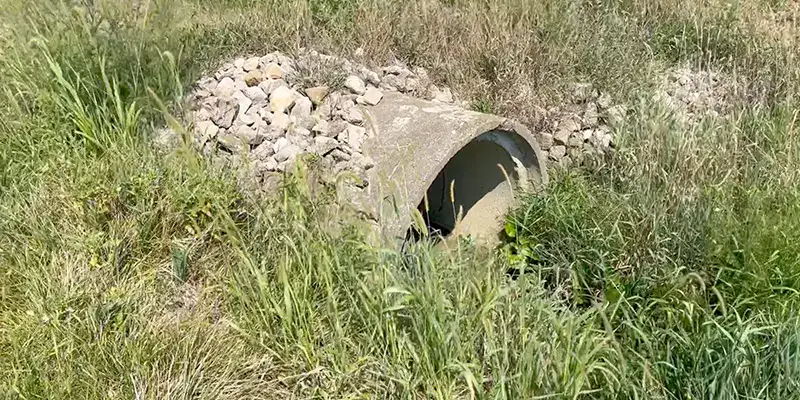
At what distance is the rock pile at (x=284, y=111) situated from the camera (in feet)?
10.4

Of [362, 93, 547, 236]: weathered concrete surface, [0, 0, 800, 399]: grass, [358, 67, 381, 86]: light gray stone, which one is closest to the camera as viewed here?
[0, 0, 800, 399]: grass

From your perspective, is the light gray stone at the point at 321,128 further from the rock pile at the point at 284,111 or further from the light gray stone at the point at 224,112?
the light gray stone at the point at 224,112

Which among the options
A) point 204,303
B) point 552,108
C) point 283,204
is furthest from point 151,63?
point 552,108

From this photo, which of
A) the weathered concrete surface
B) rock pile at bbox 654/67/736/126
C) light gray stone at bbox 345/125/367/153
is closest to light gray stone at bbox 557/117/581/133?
rock pile at bbox 654/67/736/126

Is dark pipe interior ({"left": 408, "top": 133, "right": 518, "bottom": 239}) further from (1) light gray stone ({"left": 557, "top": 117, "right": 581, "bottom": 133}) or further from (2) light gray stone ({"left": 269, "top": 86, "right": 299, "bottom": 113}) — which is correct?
(2) light gray stone ({"left": 269, "top": 86, "right": 299, "bottom": 113})

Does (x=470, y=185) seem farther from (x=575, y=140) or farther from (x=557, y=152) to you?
(x=575, y=140)

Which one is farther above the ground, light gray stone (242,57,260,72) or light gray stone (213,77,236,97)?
light gray stone (242,57,260,72)

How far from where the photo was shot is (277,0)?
168 inches

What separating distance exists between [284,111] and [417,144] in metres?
0.77

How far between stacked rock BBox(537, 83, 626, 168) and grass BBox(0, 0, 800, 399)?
0.10 meters

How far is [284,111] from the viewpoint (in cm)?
336

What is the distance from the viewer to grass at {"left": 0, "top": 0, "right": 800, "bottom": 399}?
2.04 metres

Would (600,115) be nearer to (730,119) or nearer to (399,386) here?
(730,119)

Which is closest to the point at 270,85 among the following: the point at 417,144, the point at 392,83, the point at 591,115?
the point at 392,83
